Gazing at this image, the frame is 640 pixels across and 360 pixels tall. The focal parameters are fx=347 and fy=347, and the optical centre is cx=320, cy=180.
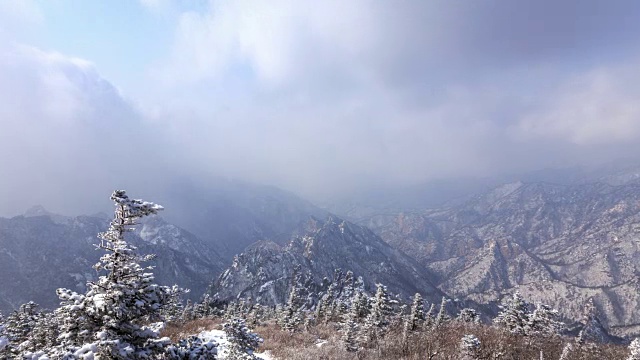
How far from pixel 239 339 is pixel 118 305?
929 centimetres

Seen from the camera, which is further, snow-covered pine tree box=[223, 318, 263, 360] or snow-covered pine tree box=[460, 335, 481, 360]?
snow-covered pine tree box=[460, 335, 481, 360]

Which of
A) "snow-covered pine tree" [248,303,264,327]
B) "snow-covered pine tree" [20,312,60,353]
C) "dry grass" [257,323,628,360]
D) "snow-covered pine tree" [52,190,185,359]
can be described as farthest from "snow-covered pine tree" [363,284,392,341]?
"snow-covered pine tree" [52,190,185,359]

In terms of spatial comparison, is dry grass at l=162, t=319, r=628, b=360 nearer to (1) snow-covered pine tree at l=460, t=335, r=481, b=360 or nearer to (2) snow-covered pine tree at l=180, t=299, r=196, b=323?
(1) snow-covered pine tree at l=460, t=335, r=481, b=360

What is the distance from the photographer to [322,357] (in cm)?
2311

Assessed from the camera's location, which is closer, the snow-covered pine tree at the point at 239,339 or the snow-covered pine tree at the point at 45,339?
the snow-covered pine tree at the point at 45,339

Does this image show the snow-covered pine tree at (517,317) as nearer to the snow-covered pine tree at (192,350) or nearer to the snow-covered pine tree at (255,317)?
the snow-covered pine tree at (192,350)

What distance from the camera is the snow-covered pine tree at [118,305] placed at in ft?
25.1

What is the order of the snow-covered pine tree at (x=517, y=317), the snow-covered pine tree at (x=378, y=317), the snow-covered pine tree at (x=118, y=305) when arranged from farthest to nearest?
the snow-covered pine tree at (x=378, y=317) → the snow-covered pine tree at (x=517, y=317) → the snow-covered pine tree at (x=118, y=305)

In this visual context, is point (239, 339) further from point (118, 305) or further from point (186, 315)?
point (186, 315)

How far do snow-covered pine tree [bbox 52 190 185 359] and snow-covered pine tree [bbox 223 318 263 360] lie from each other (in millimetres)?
7111

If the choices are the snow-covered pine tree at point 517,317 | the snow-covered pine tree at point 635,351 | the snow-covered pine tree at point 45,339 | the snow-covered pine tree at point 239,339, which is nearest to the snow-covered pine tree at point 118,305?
the snow-covered pine tree at point 45,339

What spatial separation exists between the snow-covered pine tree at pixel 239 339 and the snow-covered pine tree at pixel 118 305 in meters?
7.11

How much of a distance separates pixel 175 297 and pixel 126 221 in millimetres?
2243

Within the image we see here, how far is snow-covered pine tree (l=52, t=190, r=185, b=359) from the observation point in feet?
25.1
